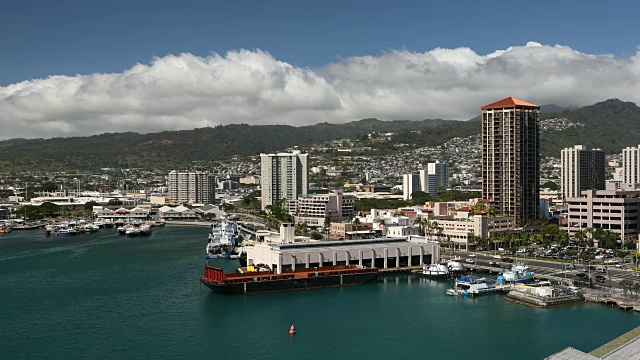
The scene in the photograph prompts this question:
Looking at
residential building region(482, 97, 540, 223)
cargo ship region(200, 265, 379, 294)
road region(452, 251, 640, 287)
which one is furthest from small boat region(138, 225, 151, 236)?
road region(452, 251, 640, 287)

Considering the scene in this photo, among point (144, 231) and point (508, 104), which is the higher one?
point (508, 104)

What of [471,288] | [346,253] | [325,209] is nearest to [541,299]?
[471,288]

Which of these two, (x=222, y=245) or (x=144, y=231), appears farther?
(x=144, y=231)

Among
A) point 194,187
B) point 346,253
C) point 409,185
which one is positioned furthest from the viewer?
point 194,187

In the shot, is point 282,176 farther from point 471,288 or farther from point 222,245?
point 471,288

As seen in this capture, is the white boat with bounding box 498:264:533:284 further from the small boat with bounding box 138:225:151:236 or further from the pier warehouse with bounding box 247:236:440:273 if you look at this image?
the small boat with bounding box 138:225:151:236

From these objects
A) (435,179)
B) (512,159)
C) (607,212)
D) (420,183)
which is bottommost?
(607,212)

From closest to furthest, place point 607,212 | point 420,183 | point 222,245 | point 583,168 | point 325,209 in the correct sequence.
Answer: point 607,212 → point 222,245 → point 325,209 → point 583,168 → point 420,183
